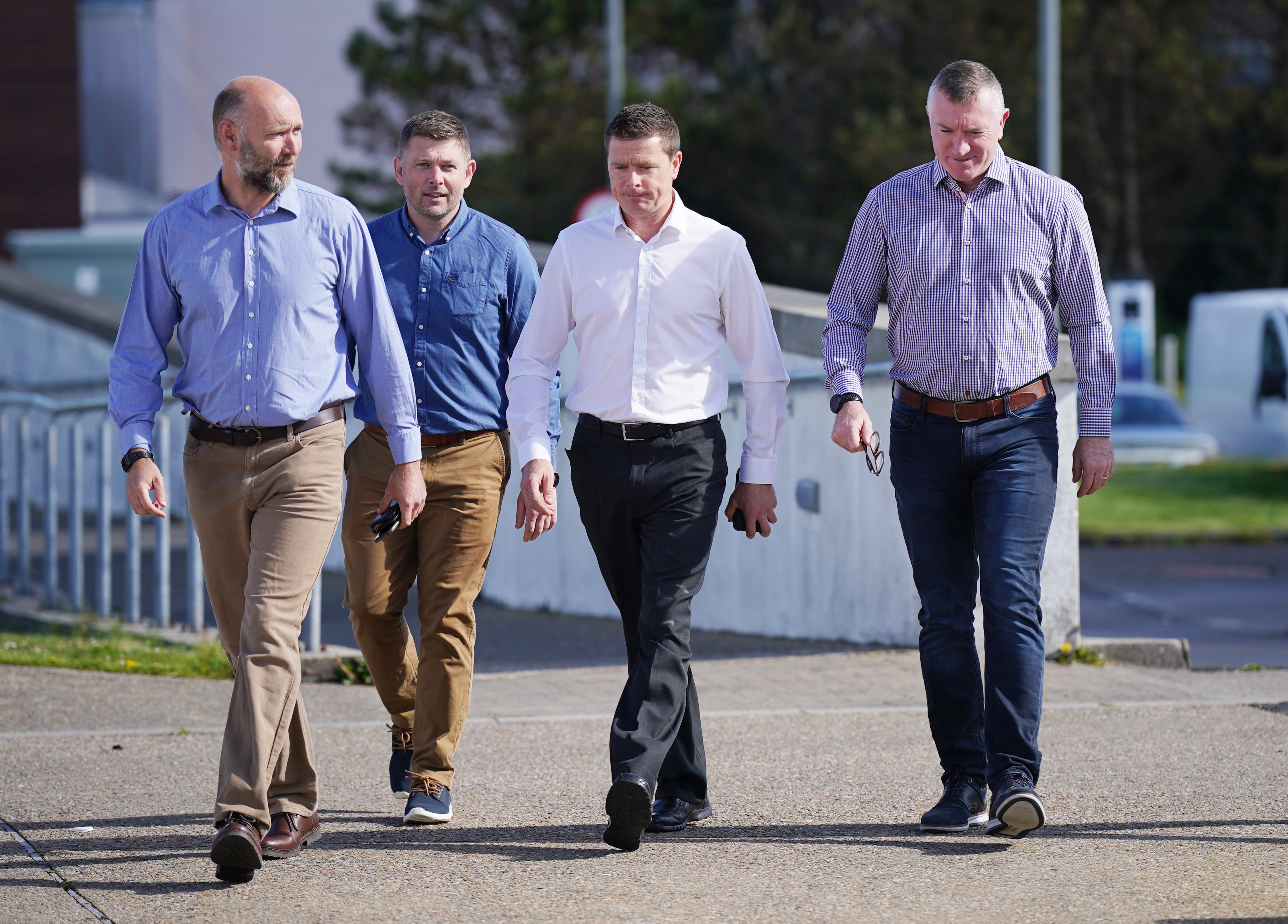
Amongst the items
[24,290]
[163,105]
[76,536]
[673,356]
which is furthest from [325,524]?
[163,105]

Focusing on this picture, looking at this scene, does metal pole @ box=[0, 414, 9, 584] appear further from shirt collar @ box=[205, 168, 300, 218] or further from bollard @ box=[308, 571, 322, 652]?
shirt collar @ box=[205, 168, 300, 218]

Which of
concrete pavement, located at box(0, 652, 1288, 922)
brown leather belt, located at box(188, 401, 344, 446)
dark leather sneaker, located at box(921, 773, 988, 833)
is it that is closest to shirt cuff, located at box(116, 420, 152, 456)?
brown leather belt, located at box(188, 401, 344, 446)

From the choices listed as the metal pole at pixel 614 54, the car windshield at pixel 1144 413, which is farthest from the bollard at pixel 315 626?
the car windshield at pixel 1144 413

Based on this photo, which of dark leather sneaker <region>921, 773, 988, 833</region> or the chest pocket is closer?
dark leather sneaker <region>921, 773, 988, 833</region>

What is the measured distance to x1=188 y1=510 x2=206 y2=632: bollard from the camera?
26.2 feet

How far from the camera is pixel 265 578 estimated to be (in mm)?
4277

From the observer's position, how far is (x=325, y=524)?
4.43 m

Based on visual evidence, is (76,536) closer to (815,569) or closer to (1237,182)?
(815,569)

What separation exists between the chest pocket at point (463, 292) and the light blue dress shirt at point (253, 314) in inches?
14.9

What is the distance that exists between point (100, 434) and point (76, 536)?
3.30 ft

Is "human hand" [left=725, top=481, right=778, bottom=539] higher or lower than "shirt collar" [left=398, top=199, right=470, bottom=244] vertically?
lower

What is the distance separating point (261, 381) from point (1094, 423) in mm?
2167

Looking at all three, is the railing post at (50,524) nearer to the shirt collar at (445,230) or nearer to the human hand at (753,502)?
the shirt collar at (445,230)

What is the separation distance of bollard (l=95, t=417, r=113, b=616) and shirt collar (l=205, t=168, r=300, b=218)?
484 centimetres
